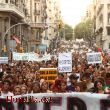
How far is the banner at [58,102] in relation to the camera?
687 centimetres

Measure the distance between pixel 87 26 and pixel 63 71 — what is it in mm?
143615

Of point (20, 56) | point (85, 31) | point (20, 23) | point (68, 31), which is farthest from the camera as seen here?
point (68, 31)

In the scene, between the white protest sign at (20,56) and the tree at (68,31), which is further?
the tree at (68,31)

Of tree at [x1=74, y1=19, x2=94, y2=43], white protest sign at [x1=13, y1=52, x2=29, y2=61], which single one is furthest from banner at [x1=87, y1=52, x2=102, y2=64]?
tree at [x1=74, y1=19, x2=94, y2=43]

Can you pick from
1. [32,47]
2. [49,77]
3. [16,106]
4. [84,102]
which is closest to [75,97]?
[84,102]

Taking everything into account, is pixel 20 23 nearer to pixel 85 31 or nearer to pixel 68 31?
pixel 85 31

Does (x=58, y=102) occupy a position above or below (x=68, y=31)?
below

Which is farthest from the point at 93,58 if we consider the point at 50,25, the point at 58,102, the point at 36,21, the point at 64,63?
the point at 50,25

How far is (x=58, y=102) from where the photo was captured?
705cm

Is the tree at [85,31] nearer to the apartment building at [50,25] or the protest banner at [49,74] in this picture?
the apartment building at [50,25]

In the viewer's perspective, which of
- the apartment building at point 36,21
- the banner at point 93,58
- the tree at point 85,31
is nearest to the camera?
the banner at point 93,58

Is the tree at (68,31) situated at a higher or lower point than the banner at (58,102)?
higher

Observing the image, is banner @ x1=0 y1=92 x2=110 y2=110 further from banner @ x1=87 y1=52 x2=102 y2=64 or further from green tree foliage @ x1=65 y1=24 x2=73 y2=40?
green tree foliage @ x1=65 y1=24 x2=73 y2=40

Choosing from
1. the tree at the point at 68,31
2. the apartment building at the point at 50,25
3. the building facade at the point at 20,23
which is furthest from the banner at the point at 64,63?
the tree at the point at 68,31
